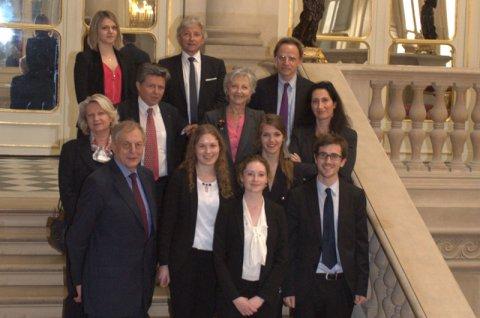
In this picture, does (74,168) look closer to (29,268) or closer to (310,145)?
(310,145)

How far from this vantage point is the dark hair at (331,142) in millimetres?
6281

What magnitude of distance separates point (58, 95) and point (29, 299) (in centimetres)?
505

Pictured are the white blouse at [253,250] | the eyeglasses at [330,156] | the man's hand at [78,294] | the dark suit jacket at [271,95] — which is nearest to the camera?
the man's hand at [78,294]

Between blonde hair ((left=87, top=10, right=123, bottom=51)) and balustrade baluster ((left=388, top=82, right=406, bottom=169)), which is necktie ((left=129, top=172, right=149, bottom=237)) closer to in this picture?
blonde hair ((left=87, top=10, right=123, bottom=51))

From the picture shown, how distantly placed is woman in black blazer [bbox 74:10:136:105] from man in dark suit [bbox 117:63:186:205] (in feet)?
1.37

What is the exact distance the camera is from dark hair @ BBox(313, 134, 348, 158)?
6.28 m

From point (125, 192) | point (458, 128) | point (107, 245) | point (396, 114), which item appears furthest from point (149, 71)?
point (458, 128)

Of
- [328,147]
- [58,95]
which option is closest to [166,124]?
[328,147]

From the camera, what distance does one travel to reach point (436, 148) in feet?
30.2

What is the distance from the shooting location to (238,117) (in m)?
6.75

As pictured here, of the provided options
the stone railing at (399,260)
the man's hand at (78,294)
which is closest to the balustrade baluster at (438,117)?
the stone railing at (399,260)

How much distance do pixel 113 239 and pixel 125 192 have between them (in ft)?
0.84

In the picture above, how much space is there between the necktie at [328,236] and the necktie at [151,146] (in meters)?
1.17

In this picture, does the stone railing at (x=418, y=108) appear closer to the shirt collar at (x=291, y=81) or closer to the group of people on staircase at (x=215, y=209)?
the shirt collar at (x=291, y=81)
